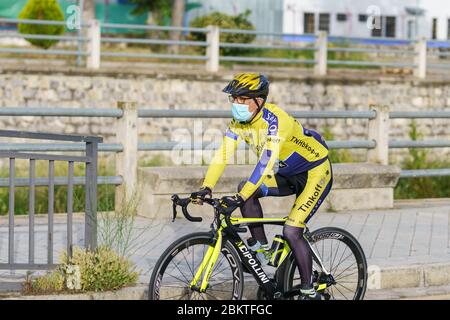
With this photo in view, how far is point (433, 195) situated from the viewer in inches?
651

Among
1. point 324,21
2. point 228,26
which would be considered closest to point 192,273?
point 228,26

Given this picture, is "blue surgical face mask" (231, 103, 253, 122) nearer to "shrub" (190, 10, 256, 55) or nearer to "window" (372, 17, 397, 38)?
"shrub" (190, 10, 256, 55)

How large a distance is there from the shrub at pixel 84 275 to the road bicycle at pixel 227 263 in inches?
33.7

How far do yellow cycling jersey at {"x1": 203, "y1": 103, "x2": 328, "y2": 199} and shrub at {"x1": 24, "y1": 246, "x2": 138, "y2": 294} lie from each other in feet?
3.87

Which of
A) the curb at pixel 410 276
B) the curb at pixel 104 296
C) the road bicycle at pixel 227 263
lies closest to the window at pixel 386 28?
the curb at pixel 410 276

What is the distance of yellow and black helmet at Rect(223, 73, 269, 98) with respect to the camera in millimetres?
8125

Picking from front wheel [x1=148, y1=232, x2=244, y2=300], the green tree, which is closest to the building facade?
the green tree

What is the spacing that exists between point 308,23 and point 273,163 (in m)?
40.5

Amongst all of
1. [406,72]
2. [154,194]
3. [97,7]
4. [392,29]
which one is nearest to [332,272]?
[154,194]

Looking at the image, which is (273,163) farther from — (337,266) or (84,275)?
(84,275)

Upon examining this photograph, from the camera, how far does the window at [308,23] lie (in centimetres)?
4784

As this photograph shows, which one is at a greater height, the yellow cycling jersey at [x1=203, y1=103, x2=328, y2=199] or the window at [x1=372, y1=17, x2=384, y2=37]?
the window at [x1=372, y1=17, x2=384, y2=37]

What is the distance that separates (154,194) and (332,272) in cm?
413

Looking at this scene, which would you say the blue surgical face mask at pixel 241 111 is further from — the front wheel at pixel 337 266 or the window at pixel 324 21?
the window at pixel 324 21
